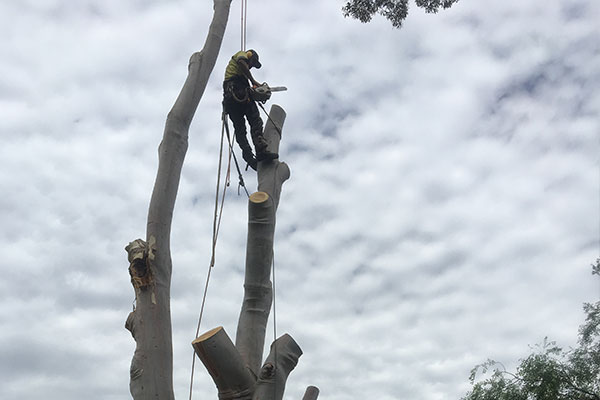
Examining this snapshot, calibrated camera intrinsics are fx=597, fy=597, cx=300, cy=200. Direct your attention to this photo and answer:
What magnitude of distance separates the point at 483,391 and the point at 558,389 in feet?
4.92

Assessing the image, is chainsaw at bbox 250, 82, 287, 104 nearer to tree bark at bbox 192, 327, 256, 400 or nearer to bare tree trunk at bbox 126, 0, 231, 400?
bare tree trunk at bbox 126, 0, 231, 400

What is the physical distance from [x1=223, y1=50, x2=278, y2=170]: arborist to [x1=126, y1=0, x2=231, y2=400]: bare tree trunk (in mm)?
678

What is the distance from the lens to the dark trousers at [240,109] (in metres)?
5.23

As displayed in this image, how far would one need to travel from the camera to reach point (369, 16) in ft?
28.3

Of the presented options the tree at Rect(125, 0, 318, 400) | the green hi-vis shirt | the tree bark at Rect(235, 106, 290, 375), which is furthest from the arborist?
the tree bark at Rect(235, 106, 290, 375)

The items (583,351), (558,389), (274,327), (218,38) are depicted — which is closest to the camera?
(274,327)

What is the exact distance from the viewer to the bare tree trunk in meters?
3.58

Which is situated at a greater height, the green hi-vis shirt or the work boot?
the green hi-vis shirt

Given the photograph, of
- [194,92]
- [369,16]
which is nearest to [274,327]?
[194,92]

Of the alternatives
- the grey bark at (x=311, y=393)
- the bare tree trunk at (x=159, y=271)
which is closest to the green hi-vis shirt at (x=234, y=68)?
the bare tree trunk at (x=159, y=271)

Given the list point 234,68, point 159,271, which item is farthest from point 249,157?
point 159,271

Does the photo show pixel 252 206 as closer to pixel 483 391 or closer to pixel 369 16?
pixel 369 16

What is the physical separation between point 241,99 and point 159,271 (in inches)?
78.1

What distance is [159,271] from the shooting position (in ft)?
12.6
